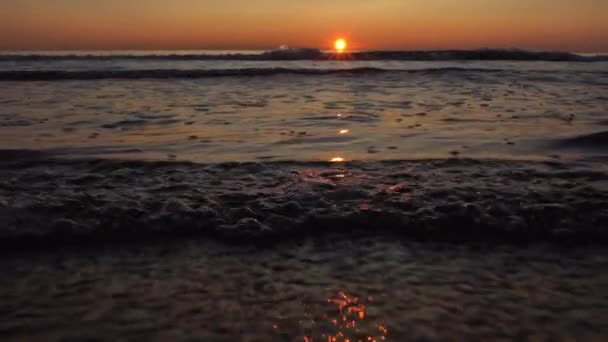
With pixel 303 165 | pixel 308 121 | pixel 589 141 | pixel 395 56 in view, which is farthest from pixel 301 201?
pixel 395 56

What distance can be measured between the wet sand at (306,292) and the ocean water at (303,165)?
315mm

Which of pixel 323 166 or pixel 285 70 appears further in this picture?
pixel 285 70

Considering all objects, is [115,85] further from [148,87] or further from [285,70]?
[285,70]

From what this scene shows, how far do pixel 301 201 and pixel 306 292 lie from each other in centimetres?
134

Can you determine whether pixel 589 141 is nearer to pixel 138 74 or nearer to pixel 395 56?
pixel 138 74

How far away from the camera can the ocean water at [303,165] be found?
350 cm

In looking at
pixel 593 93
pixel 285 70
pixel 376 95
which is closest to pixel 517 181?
pixel 376 95

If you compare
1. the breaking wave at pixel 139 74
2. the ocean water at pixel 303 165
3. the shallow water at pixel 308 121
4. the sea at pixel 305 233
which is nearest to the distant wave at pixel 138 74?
the breaking wave at pixel 139 74

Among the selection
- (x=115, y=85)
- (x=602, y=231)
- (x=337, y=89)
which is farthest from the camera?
(x=115, y=85)

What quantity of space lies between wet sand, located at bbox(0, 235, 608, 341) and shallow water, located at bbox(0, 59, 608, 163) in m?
2.47

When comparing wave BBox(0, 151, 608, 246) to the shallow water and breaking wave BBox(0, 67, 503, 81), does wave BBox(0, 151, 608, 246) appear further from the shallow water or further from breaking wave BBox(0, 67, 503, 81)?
breaking wave BBox(0, 67, 503, 81)

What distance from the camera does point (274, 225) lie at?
3.44 m

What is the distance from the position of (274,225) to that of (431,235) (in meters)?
0.99

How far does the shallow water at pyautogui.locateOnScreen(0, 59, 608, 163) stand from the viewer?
5.89m
